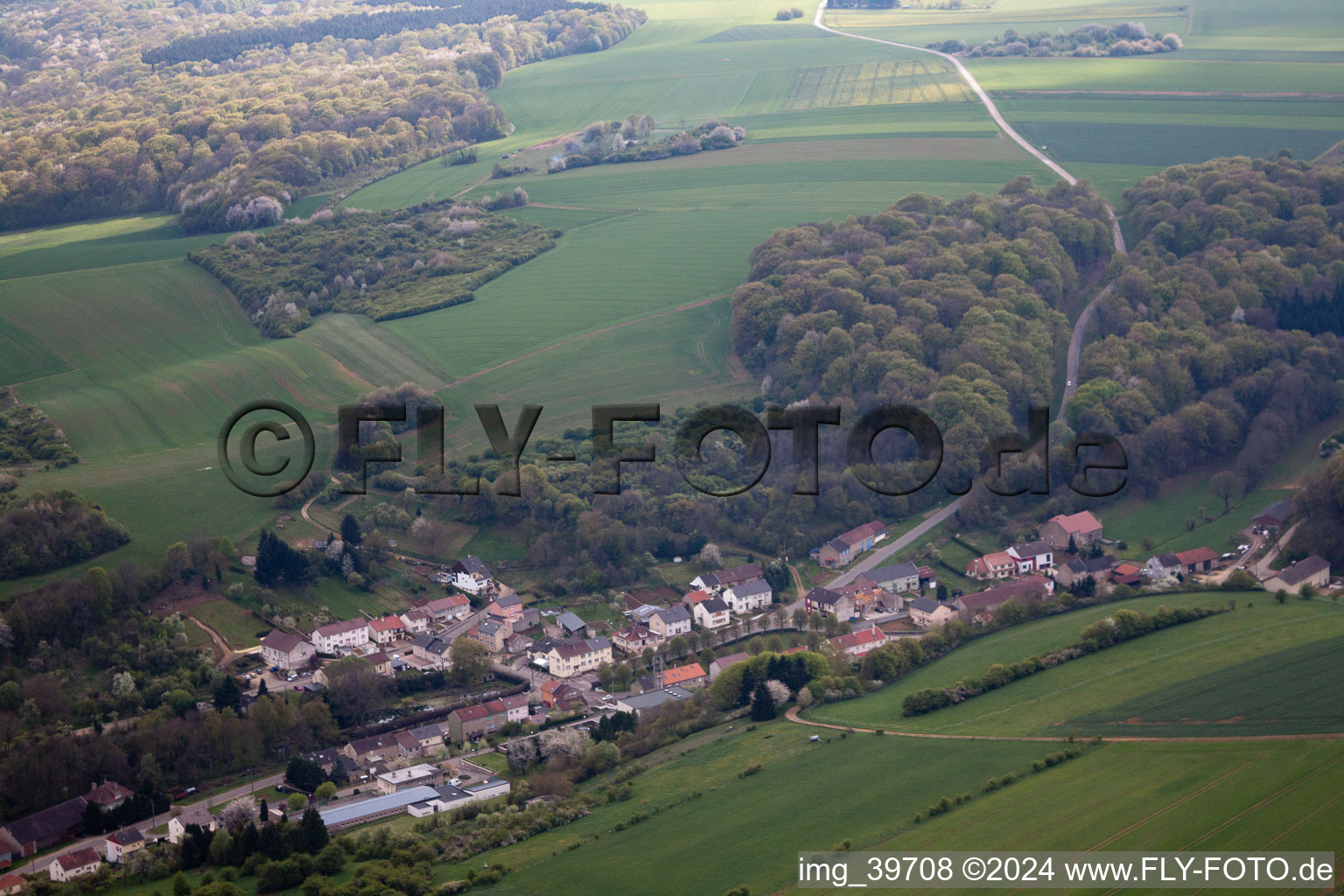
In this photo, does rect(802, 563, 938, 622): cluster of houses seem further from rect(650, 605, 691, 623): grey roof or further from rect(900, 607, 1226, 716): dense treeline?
rect(900, 607, 1226, 716): dense treeline

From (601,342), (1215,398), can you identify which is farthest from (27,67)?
(1215,398)

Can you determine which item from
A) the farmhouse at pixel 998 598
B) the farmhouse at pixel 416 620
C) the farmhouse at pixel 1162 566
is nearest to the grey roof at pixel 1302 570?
the farmhouse at pixel 1162 566

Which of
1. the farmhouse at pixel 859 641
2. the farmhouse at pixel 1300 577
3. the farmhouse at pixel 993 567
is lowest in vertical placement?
the farmhouse at pixel 859 641

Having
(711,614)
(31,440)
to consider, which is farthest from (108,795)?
(31,440)

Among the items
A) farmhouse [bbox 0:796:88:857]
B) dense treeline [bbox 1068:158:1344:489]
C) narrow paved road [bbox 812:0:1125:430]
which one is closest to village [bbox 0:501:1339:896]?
farmhouse [bbox 0:796:88:857]

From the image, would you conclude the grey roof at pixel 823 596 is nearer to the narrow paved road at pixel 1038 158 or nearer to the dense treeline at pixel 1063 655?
the narrow paved road at pixel 1038 158
